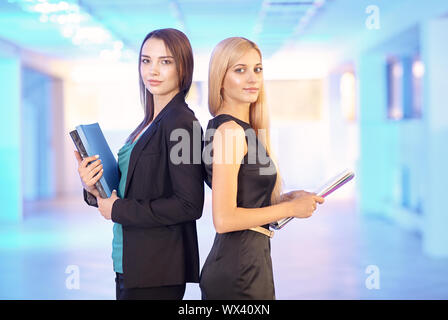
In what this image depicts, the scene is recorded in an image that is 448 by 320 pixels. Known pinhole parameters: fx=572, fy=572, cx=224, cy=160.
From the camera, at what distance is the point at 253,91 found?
1.59 meters

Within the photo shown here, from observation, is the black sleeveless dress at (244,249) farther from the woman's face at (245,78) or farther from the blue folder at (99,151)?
the blue folder at (99,151)

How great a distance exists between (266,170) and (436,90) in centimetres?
463

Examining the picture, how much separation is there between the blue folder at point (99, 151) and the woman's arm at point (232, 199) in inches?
13.3

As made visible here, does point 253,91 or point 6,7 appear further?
point 6,7

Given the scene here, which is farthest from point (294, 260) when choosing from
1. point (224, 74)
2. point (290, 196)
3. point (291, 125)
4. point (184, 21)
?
point (291, 125)

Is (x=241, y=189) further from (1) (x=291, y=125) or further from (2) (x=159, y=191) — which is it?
(1) (x=291, y=125)

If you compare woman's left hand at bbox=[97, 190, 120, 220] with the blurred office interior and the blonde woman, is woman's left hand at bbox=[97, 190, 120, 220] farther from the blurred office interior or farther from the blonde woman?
the blurred office interior

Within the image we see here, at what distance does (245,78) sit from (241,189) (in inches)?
12.0

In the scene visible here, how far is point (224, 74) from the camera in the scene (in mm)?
1574

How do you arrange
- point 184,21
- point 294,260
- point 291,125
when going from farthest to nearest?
point 291,125, point 184,21, point 294,260

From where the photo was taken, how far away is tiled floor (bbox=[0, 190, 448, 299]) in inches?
169

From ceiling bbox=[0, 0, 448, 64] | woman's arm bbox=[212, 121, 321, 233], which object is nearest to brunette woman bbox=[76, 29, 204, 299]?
woman's arm bbox=[212, 121, 321, 233]
